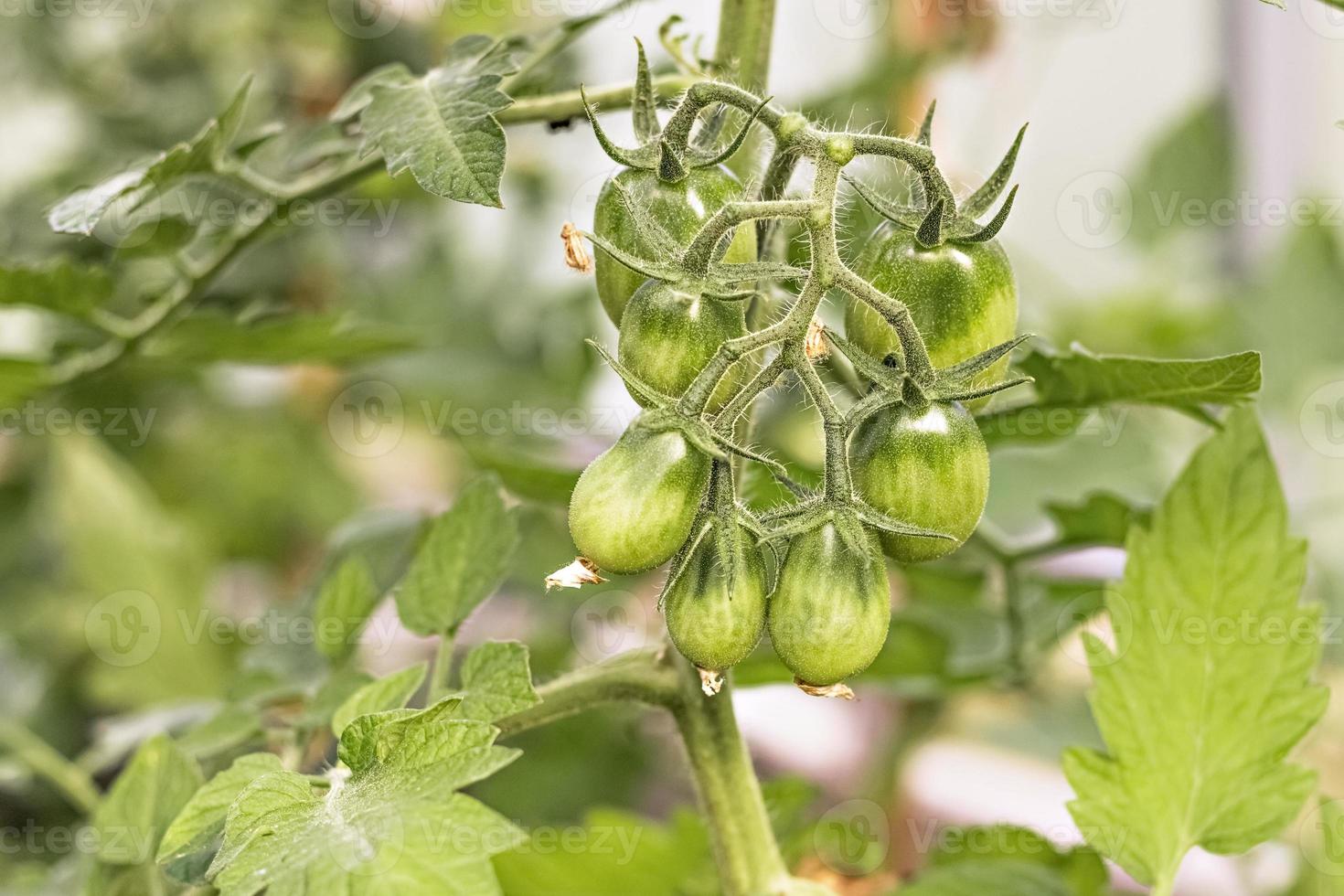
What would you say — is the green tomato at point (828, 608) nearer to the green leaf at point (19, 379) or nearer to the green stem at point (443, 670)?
the green stem at point (443, 670)

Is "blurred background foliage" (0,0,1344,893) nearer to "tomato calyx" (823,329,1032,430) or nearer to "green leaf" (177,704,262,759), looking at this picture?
"green leaf" (177,704,262,759)

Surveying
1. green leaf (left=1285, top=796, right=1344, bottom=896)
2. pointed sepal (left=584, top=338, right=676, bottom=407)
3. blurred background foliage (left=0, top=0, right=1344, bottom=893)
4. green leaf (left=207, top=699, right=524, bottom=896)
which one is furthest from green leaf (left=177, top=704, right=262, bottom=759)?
green leaf (left=1285, top=796, right=1344, bottom=896)

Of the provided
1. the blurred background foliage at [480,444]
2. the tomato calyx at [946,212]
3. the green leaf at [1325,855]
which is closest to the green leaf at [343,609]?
the blurred background foliage at [480,444]

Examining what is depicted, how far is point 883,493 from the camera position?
283 mm

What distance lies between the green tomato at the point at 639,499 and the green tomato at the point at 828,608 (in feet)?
0.09

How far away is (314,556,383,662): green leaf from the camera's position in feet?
1.41

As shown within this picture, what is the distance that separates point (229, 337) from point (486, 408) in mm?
362

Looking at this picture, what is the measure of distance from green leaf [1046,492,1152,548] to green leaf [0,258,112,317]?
1.26 feet

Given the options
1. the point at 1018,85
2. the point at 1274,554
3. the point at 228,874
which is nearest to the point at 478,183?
the point at 228,874

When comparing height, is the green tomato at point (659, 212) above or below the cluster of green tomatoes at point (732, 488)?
above

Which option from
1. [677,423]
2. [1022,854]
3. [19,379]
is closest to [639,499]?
[677,423]

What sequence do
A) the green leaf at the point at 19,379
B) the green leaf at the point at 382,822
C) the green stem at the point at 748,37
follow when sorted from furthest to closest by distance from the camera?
the green leaf at the point at 19,379, the green stem at the point at 748,37, the green leaf at the point at 382,822

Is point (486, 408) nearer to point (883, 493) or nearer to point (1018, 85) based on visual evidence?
point (883, 493)

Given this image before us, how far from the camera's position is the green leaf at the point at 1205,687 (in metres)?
0.37
